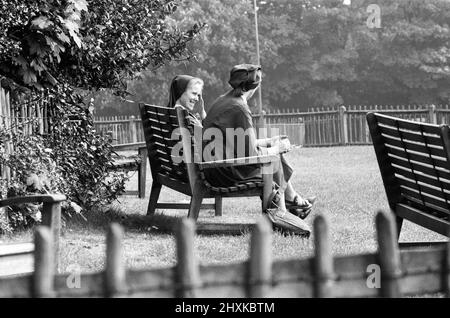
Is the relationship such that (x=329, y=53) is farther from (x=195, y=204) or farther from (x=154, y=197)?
(x=195, y=204)

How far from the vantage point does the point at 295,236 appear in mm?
7062

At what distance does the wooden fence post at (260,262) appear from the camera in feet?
5.30

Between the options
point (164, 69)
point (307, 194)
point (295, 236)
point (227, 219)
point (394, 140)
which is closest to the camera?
point (394, 140)

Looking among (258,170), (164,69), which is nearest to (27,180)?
(258,170)

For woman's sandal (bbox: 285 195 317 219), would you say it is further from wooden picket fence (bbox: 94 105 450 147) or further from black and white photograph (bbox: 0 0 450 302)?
wooden picket fence (bbox: 94 105 450 147)

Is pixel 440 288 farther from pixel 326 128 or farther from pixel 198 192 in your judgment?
pixel 326 128

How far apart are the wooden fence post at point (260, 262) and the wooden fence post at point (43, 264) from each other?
1.15 feet

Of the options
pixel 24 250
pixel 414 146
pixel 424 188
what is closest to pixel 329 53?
pixel 424 188

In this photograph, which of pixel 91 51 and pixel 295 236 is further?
pixel 91 51

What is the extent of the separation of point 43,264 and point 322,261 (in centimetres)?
50

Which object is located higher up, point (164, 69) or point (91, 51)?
point (164, 69)

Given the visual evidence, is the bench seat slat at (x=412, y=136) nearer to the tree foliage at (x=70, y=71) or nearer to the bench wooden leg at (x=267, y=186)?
the bench wooden leg at (x=267, y=186)

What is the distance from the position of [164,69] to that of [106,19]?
138ft

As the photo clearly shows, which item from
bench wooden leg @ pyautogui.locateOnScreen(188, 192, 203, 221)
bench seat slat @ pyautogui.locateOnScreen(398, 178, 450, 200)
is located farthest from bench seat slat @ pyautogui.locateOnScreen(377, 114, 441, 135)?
bench wooden leg @ pyautogui.locateOnScreen(188, 192, 203, 221)
